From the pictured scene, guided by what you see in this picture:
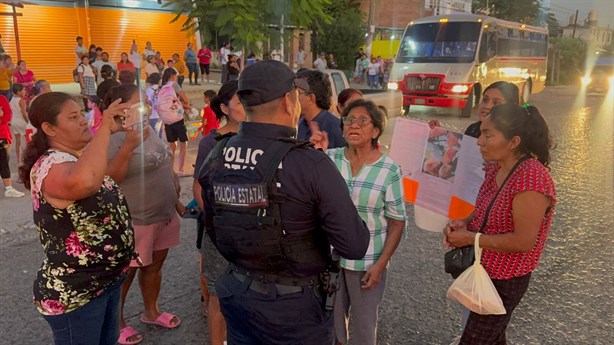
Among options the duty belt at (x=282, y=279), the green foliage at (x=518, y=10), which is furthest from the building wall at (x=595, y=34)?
the duty belt at (x=282, y=279)

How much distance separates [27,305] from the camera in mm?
3908

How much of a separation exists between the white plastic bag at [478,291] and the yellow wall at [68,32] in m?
20.5

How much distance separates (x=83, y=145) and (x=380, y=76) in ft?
83.2

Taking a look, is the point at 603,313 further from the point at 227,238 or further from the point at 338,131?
the point at 227,238

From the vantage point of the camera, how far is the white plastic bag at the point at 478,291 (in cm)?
226

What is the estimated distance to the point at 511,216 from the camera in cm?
227

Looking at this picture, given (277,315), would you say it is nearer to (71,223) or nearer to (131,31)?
(71,223)

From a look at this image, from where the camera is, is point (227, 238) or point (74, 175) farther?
point (74, 175)

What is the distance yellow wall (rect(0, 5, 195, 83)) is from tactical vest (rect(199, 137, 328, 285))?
2005 cm

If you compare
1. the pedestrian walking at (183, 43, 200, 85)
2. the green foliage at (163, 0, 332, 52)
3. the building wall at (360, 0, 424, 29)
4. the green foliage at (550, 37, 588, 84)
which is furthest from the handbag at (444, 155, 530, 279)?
the building wall at (360, 0, 424, 29)

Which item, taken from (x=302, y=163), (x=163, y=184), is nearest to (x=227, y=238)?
(x=302, y=163)

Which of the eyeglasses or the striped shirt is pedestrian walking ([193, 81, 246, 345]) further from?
the striped shirt

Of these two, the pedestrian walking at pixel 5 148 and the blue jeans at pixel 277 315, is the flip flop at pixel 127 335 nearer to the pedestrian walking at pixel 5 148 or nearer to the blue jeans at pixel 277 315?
the blue jeans at pixel 277 315

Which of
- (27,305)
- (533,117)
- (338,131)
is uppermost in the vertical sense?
(533,117)
